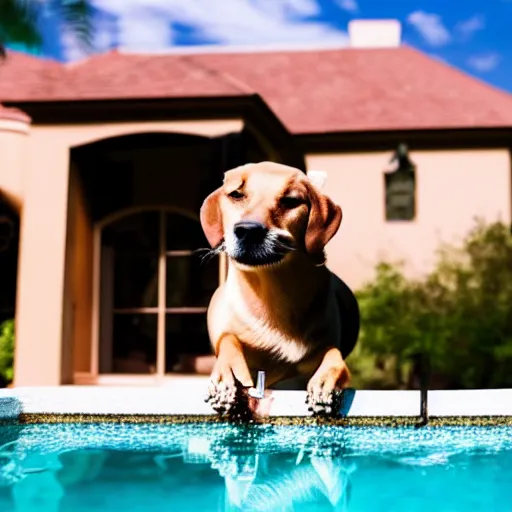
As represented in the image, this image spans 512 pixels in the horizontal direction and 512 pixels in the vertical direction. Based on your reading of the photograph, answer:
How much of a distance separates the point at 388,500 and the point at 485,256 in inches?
300

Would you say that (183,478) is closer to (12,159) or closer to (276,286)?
(276,286)

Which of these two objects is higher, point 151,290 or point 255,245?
point 255,245

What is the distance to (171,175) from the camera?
9977 millimetres

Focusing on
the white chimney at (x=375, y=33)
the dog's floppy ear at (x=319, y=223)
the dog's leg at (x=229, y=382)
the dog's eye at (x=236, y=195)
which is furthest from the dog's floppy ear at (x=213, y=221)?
the white chimney at (x=375, y=33)

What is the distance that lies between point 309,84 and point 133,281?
4.87 meters

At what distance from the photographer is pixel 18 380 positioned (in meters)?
8.64

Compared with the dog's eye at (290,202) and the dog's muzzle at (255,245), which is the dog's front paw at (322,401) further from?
the dog's eye at (290,202)

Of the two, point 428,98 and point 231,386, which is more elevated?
point 428,98

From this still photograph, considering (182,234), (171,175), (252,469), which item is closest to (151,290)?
(182,234)

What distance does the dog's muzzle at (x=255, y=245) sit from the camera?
3.93 metres

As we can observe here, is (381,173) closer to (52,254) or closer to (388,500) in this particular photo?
(52,254)

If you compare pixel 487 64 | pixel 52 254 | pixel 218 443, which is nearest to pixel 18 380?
pixel 52 254

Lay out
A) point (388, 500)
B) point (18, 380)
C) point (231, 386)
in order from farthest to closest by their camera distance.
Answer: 1. point (18, 380)
2. point (231, 386)
3. point (388, 500)

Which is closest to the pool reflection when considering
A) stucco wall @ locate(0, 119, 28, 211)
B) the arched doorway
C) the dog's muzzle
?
the dog's muzzle
